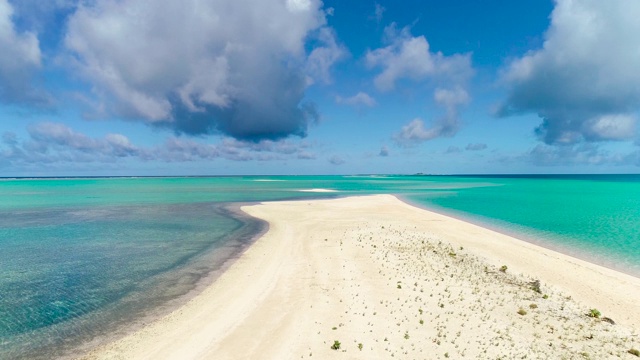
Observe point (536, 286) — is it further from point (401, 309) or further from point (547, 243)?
point (547, 243)

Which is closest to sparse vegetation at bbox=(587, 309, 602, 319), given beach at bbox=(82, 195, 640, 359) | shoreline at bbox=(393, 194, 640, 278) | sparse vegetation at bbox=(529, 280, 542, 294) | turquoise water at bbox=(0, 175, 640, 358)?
beach at bbox=(82, 195, 640, 359)

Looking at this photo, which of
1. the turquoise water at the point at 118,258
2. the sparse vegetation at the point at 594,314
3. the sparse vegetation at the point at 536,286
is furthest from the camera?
the sparse vegetation at the point at 536,286

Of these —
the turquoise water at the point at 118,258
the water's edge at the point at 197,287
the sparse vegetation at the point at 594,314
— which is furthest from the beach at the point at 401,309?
the turquoise water at the point at 118,258

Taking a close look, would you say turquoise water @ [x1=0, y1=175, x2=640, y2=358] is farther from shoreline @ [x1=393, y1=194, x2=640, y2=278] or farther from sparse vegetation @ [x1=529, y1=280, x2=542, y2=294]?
sparse vegetation @ [x1=529, y1=280, x2=542, y2=294]

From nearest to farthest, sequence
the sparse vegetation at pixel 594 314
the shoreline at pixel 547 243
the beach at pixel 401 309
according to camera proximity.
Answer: the beach at pixel 401 309
the sparse vegetation at pixel 594 314
the shoreline at pixel 547 243

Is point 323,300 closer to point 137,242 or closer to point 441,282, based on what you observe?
point 441,282

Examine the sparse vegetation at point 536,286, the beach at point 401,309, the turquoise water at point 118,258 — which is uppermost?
the sparse vegetation at point 536,286

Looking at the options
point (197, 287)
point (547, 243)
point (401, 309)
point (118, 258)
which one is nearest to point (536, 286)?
point (401, 309)

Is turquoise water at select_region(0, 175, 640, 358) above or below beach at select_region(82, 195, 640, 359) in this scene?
below

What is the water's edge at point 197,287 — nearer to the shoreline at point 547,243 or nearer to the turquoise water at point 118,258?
the turquoise water at point 118,258
